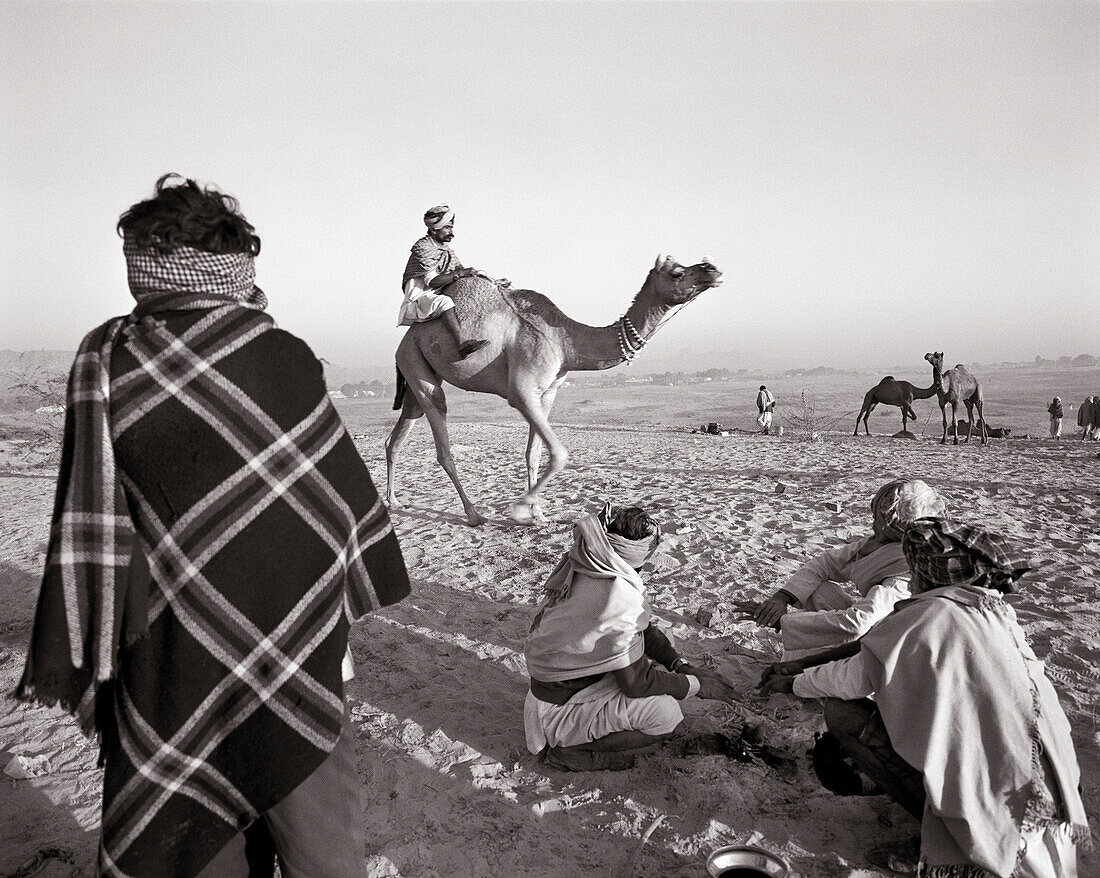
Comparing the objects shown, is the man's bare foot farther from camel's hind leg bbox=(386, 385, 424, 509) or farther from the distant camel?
the distant camel

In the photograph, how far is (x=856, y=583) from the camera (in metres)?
3.55

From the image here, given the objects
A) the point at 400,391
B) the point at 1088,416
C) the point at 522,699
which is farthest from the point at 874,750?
the point at 1088,416

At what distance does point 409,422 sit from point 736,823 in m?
Result: 5.88

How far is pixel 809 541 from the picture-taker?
6336 millimetres

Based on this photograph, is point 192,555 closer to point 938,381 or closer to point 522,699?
point 522,699

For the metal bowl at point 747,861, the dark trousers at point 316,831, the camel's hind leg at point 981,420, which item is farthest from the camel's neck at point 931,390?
the dark trousers at point 316,831

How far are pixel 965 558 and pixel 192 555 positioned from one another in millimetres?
2274

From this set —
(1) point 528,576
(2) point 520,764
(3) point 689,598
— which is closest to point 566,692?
(2) point 520,764

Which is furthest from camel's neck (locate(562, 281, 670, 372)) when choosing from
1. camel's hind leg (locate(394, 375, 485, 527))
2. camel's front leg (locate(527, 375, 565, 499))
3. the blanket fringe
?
the blanket fringe

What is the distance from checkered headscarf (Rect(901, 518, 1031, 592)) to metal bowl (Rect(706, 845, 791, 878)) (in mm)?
1057

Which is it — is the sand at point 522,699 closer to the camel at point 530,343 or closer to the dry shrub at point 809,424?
the camel at point 530,343

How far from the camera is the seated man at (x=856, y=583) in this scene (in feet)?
10.6

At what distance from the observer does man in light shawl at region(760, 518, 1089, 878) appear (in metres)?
2.18

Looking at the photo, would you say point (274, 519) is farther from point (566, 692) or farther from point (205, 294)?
point (566, 692)
